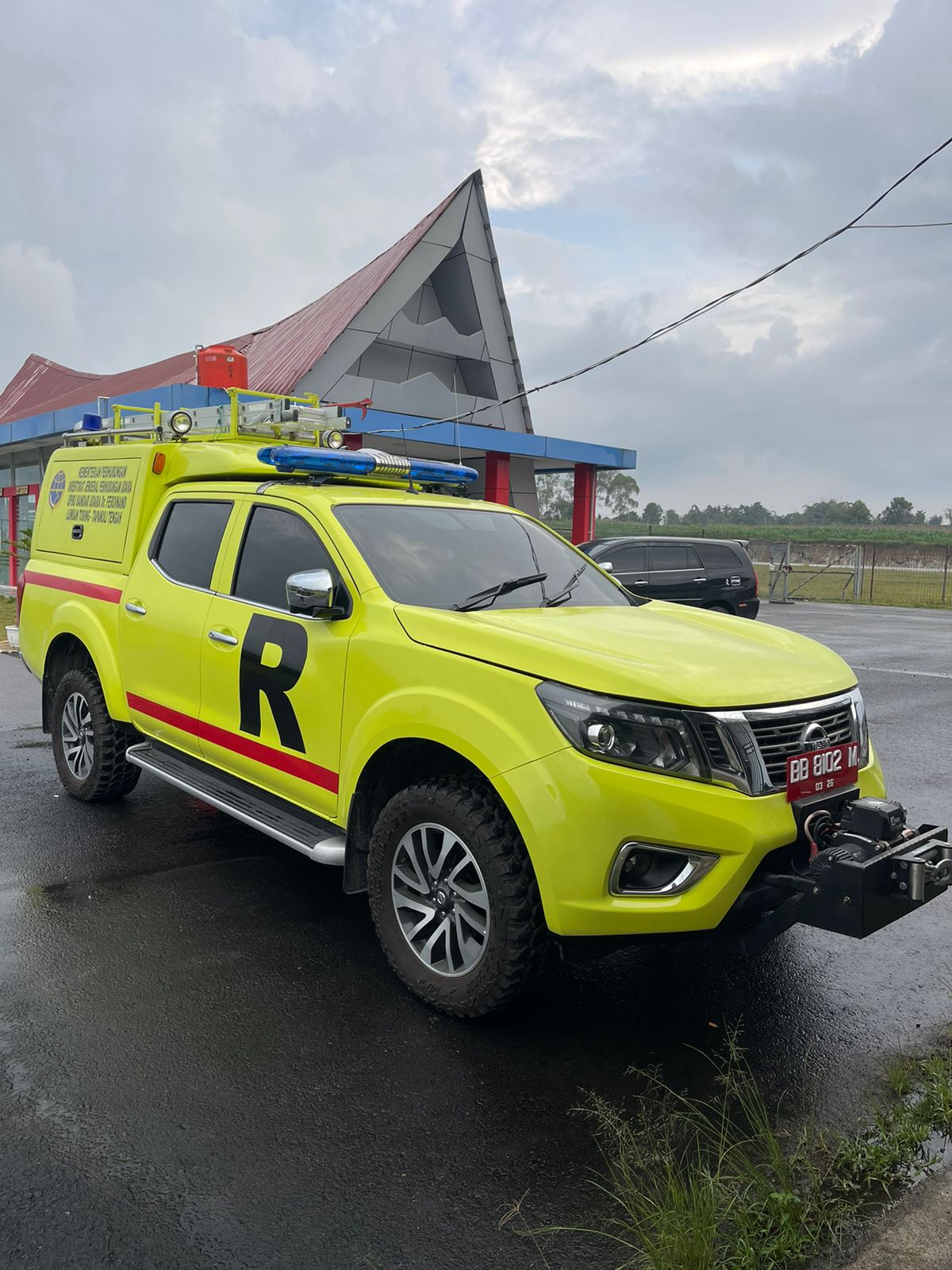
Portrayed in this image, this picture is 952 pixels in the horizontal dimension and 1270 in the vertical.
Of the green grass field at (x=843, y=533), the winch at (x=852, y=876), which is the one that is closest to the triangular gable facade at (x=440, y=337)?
the winch at (x=852, y=876)

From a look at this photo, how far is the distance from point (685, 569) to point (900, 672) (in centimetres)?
381

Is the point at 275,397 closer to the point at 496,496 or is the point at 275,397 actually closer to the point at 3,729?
the point at 3,729

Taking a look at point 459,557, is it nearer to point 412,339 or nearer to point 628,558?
point 628,558

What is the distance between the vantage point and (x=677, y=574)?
14.9 m

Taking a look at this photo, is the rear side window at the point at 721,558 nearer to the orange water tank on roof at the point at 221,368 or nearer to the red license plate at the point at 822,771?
the orange water tank on roof at the point at 221,368

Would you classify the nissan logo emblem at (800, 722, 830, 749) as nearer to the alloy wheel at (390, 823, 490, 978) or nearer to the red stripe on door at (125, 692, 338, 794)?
the alloy wheel at (390, 823, 490, 978)

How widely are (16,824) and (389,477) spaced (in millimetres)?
2868

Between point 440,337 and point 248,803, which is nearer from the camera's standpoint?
point 248,803

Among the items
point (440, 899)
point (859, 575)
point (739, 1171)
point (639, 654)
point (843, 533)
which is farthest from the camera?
point (843, 533)

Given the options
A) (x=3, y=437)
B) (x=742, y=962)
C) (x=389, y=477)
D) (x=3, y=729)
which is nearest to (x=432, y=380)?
(x=3, y=437)

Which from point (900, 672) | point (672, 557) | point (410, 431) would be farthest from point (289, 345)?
point (900, 672)

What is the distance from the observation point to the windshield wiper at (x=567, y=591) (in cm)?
420

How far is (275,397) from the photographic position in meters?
5.89

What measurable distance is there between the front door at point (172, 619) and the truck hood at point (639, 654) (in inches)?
58.0
